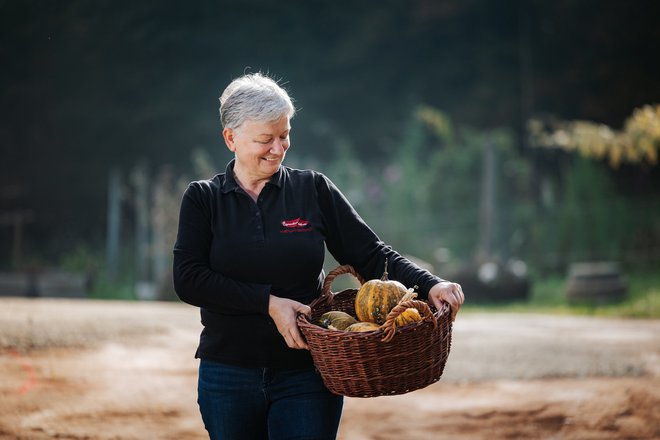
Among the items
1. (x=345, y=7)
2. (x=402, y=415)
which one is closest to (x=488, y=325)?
(x=402, y=415)

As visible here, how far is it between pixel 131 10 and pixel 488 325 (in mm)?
10766

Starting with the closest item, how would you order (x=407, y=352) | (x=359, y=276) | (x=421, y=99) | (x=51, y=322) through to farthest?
(x=407, y=352), (x=359, y=276), (x=51, y=322), (x=421, y=99)

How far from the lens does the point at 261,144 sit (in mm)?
2486

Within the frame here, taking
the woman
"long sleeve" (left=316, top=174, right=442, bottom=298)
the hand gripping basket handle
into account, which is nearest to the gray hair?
the woman

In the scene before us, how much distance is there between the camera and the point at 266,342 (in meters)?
2.50

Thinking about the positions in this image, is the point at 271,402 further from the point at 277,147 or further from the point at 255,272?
the point at 277,147

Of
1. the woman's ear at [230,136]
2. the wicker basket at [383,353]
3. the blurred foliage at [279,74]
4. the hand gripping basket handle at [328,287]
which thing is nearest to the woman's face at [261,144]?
the woman's ear at [230,136]

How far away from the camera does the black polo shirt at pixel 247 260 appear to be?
7.98ft

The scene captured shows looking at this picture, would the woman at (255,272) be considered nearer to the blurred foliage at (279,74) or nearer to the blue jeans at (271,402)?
the blue jeans at (271,402)

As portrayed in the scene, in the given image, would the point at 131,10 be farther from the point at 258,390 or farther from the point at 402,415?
the point at 258,390

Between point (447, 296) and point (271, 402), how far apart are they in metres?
0.62

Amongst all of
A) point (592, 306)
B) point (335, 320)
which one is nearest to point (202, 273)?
point (335, 320)

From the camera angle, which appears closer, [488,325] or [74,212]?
[488,325]

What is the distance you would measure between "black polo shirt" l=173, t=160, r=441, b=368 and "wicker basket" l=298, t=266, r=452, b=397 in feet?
0.62
